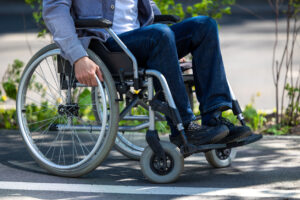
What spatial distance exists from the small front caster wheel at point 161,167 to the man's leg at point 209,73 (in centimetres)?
30

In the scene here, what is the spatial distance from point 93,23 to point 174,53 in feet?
1.64

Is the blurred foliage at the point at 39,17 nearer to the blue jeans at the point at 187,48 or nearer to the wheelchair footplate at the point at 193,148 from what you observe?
the blue jeans at the point at 187,48

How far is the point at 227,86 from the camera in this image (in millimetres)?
3516

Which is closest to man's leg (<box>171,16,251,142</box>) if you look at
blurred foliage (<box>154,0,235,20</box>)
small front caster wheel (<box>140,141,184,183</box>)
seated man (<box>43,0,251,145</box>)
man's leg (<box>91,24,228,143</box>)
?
seated man (<box>43,0,251,145</box>)

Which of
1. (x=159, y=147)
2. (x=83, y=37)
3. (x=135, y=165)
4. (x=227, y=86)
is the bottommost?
(x=135, y=165)

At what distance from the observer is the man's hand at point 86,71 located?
11.1 feet

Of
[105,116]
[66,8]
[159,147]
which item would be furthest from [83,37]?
[159,147]

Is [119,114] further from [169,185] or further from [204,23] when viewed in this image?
[204,23]

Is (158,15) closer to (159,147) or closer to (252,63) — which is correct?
(159,147)

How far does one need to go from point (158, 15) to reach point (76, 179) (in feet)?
4.29

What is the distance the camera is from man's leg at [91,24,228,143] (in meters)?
3.39

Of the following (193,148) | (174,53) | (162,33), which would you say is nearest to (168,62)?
(174,53)

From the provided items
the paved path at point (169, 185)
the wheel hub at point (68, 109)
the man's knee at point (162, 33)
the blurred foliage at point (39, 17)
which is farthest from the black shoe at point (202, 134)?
the blurred foliage at point (39, 17)

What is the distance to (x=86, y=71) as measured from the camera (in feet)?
11.1
